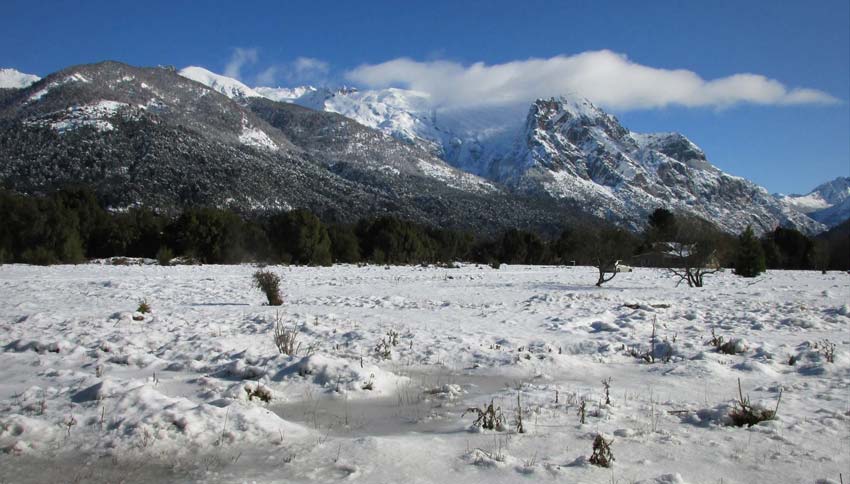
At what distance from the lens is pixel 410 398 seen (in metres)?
5.41

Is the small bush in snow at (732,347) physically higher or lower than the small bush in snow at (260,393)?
higher

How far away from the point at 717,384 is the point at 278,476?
4939 millimetres

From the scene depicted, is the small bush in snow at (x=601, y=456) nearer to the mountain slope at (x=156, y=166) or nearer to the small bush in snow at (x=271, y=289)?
the small bush in snow at (x=271, y=289)

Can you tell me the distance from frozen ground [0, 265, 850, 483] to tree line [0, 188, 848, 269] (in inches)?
486

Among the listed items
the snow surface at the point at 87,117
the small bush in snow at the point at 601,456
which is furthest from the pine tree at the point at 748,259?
the snow surface at the point at 87,117

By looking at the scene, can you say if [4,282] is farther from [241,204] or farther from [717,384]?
[241,204]

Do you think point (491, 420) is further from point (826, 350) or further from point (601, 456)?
point (826, 350)

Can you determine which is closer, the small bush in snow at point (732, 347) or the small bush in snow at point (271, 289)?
the small bush in snow at point (732, 347)

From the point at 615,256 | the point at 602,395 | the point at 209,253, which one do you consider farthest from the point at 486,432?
the point at 209,253

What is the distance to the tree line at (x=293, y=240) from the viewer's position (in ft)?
79.0

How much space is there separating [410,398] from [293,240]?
36916mm

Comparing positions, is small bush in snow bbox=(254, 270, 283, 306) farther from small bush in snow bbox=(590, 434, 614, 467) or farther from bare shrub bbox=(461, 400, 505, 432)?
small bush in snow bbox=(590, 434, 614, 467)

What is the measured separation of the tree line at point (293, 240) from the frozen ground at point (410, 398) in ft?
40.5

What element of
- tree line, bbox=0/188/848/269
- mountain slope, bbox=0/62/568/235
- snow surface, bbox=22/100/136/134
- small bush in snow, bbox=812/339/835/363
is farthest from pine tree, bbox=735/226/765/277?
snow surface, bbox=22/100/136/134
